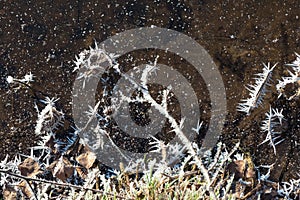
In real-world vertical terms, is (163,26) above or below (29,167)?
above

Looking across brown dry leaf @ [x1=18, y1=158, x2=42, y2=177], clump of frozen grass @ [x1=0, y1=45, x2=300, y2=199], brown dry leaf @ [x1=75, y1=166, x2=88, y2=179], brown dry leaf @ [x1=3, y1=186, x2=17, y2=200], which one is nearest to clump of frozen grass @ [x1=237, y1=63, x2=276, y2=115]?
clump of frozen grass @ [x1=0, y1=45, x2=300, y2=199]

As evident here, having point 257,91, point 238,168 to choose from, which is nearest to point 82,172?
point 238,168

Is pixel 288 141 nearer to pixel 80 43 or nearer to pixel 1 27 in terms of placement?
pixel 80 43

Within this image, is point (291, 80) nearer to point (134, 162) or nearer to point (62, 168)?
point (134, 162)

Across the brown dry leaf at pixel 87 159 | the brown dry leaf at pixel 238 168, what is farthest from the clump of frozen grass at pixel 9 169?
the brown dry leaf at pixel 238 168

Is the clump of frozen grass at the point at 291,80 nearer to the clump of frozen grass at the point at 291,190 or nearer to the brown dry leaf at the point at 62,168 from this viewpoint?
the clump of frozen grass at the point at 291,190

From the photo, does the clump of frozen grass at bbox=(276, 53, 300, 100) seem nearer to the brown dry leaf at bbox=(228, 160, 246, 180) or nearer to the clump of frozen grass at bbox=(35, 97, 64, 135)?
the brown dry leaf at bbox=(228, 160, 246, 180)
